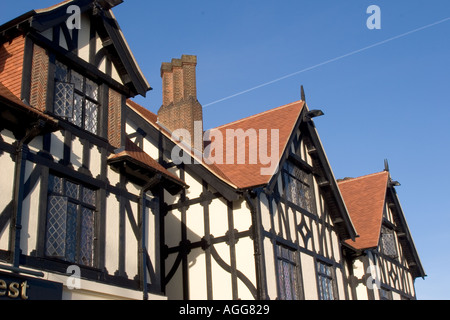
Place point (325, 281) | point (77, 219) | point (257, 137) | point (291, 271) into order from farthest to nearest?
point (325, 281) < point (257, 137) < point (291, 271) < point (77, 219)

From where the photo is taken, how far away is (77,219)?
12227 mm

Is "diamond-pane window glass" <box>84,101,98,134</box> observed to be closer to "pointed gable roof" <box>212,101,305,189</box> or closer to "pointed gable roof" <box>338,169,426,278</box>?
"pointed gable roof" <box>212,101,305,189</box>

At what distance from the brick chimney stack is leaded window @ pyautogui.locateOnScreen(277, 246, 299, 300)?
15.4 feet

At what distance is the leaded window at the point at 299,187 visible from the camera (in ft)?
65.2

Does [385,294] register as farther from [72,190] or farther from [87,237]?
[72,190]

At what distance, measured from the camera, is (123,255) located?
1310 centimetres

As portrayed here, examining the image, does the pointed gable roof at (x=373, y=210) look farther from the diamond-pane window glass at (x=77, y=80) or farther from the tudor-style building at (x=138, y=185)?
the diamond-pane window glass at (x=77, y=80)

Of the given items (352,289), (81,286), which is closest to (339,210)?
(352,289)

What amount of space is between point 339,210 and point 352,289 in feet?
11.2

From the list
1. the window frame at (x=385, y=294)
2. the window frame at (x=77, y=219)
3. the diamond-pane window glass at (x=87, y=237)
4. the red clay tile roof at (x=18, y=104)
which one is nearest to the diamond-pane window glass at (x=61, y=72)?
the red clay tile roof at (x=18, y=104)

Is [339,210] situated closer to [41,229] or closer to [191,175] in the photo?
[191,175]

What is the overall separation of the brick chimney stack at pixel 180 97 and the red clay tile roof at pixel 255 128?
551 millimetres

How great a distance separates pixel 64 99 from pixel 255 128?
9018 mm

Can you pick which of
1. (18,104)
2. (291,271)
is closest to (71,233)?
(18,104)
